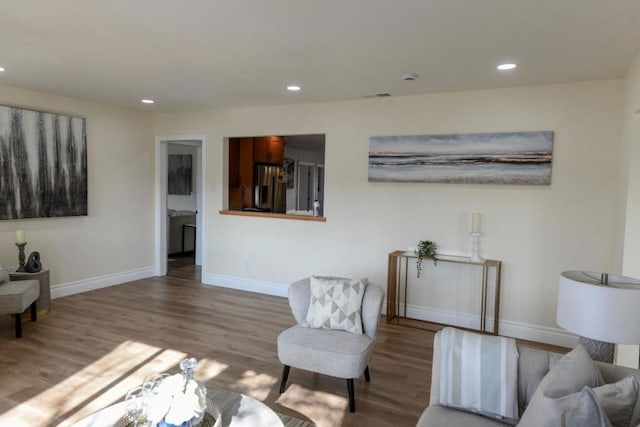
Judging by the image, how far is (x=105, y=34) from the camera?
2.72 metres

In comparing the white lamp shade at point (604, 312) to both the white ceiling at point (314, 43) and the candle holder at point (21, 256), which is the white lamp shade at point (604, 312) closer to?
the white ceiling at point (314, 43)

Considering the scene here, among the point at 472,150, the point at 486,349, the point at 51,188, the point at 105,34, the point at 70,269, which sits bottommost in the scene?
the point at 70,269

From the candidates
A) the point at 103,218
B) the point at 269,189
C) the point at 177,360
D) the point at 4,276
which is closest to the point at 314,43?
the point at 177,360

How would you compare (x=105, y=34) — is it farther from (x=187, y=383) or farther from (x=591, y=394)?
(x=591, y=394)

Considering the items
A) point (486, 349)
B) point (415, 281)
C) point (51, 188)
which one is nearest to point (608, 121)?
point (415, 281)

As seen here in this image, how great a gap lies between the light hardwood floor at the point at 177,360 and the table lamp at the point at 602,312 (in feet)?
3.98

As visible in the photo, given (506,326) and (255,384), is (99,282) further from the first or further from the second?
(506,326)

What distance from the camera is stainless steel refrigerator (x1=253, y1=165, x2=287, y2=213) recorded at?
691 centimetres

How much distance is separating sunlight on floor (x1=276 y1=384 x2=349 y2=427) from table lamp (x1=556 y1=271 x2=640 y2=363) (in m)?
1.47

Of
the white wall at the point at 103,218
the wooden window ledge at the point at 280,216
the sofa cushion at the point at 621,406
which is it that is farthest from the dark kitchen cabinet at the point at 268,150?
the sofa cushion at the point at 621,406

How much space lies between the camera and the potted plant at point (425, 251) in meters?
4.20

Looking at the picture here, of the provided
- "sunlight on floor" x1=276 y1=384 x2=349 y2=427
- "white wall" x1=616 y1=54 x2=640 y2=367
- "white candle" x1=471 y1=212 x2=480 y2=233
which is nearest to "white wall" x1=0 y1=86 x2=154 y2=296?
"sunlight on floor" x1=276 y1=384 x2=349 y2=427

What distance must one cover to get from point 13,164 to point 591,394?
5.38 m

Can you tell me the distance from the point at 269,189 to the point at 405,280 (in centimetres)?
364
